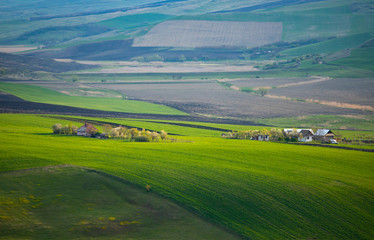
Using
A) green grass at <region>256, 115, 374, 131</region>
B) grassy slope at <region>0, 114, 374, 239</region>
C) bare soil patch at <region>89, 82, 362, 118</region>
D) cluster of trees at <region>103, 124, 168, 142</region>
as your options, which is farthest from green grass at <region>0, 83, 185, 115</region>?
grassy slope at <region>0, 114, 374, 239</region>

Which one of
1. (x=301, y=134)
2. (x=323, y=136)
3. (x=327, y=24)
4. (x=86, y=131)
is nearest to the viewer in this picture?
(x=86, y=131)

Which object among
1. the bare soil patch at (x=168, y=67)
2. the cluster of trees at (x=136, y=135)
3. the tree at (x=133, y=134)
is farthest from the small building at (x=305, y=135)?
the bare soil patch at (x=168, y=67)

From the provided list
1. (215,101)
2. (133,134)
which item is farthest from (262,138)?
(215,101)

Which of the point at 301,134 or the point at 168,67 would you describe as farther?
the point at 168,67

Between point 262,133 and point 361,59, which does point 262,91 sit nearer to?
point 361,59

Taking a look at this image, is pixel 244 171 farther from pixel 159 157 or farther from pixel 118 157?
pixel 118 157

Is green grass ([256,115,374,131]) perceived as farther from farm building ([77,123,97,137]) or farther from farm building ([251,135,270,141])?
farm building ([77,123,97,137])

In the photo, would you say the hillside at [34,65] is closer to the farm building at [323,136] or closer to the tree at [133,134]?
the tree at [133,134]

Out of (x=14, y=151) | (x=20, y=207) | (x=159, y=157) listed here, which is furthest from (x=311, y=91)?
(x=20, y=207)
